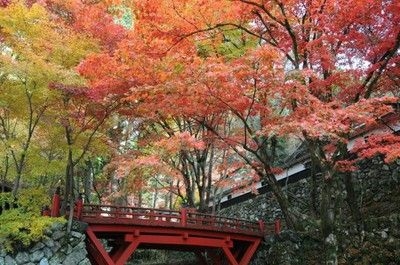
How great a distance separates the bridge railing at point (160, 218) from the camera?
41.7ft

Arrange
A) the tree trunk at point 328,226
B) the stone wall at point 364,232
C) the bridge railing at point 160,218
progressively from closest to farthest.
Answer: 1. the tree trunk at point 328,226
2. the stone wall at point 364,232
3. the bridge railing at point 160,218

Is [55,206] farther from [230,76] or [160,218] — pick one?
[230,76]

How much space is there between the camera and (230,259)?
15.0 meters

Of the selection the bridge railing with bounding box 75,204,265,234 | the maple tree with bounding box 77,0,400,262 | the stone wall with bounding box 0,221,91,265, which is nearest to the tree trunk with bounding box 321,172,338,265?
Result: the maple tree with bounding box 77,0,400,262

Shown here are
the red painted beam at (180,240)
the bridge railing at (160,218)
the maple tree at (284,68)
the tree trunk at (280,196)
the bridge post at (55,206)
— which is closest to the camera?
the maple tree at (284,68)

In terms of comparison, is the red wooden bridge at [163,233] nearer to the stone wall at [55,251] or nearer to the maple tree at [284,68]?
the stone wall at [55,251]

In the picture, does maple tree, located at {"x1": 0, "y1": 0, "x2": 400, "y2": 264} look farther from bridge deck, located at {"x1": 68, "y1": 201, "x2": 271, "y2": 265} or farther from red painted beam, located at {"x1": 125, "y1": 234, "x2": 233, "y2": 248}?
red painted beam, located at {"x1": 125, "y1": 234, "x2": 233, "y2": 248}

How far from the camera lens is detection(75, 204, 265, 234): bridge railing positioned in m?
12.7

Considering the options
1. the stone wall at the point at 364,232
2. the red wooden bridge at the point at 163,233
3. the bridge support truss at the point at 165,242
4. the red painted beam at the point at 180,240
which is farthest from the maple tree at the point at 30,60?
the stone wall at the point at 364,232

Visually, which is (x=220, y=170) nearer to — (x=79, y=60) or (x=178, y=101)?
(x=178, y=101)

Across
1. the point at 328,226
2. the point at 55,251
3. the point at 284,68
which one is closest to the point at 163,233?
the point at 55,251

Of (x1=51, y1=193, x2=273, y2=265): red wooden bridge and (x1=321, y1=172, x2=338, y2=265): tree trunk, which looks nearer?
(x1=321, y1=172, x2=338, y2=265): tree trunk

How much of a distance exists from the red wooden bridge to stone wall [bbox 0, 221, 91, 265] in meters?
0.53

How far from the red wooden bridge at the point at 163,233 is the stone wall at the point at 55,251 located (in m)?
0.53
